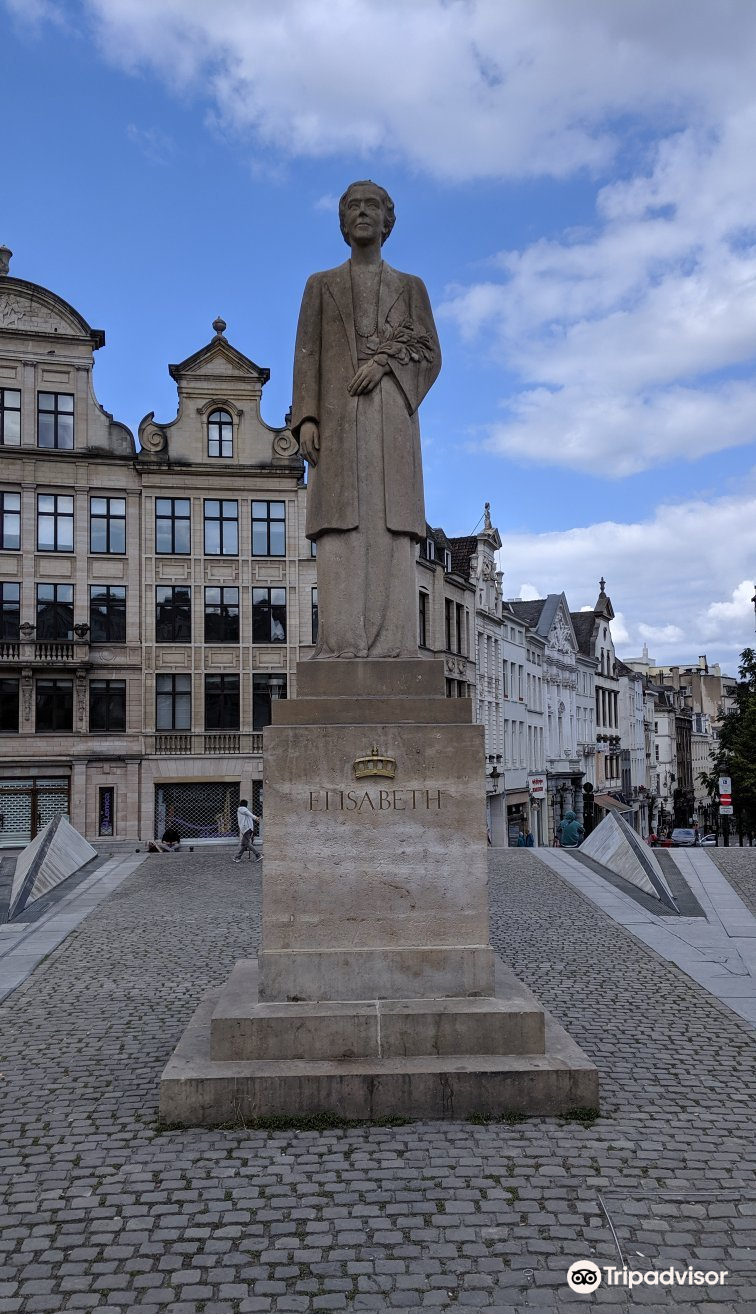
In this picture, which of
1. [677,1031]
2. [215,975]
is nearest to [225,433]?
[215,975]

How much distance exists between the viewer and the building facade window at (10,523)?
114ft

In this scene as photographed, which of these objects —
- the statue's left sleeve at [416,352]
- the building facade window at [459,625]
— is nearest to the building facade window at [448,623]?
the building facade window at [459,625]

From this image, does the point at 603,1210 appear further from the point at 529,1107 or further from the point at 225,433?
the point at 225,433

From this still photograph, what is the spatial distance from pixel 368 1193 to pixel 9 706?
31.8 m

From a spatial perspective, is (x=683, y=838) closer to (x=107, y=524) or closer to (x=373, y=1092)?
(x=107, y=524)

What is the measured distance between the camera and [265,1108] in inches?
225

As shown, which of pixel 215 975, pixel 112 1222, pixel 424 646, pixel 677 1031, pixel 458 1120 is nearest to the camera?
pixel 112 1222

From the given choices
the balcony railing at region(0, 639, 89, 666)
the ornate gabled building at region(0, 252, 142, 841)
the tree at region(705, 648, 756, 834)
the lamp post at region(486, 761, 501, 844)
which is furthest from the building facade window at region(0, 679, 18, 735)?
the tree at region(705, 648, 756, 834)

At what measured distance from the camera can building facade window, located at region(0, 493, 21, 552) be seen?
34750mm

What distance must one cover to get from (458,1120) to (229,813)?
3068 centimetres

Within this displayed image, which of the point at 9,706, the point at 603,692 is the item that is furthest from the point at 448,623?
the point at 603,692

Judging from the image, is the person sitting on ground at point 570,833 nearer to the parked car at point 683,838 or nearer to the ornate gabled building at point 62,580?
the ornate gabled building at point 62,580

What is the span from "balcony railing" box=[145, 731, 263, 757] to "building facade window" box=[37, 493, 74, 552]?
719 centimetres

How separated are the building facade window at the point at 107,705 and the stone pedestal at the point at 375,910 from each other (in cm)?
2947
